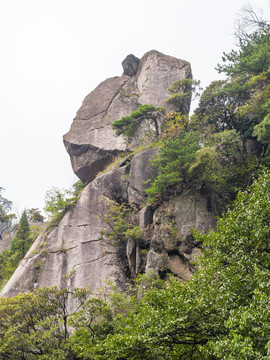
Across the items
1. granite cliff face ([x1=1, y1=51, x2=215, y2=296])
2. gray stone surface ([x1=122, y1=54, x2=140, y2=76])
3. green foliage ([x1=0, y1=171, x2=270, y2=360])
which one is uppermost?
gray stone surface ([x1=122, y1=54, x2=140, y2=76])

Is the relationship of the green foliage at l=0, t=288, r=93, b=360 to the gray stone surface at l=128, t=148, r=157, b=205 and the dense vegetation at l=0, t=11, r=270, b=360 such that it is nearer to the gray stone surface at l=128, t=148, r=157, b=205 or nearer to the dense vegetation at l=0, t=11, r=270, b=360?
the dense vegetation at l=0, t=11, r=270, b=360

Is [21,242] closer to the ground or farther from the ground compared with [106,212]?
farther from the ground

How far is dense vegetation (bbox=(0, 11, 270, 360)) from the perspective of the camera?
27.1ft

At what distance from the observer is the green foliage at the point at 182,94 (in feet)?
89.9

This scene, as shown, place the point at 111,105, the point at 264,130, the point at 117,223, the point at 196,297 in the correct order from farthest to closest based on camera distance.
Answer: the point at 111,105 → the point at 117,223 → the point at 264,130 → the point at 196,297

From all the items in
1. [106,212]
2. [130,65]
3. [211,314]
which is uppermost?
[130,65]

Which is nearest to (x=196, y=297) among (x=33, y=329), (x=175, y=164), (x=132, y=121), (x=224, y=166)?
(x=33, y=329)

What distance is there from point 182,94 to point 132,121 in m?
5.96

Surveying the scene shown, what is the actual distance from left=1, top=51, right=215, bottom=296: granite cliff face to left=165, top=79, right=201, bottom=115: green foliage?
5.24 ft

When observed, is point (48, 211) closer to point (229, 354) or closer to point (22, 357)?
point (22, 357)

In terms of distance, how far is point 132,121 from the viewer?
2464cm

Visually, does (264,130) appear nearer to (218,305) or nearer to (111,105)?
(218,305)

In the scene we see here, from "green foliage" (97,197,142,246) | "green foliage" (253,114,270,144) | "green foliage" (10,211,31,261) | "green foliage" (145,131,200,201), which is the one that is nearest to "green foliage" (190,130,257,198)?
"green foliage" (145,131,200,201)

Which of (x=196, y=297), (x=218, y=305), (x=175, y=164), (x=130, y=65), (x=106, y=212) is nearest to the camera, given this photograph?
(x=218, y=305)
